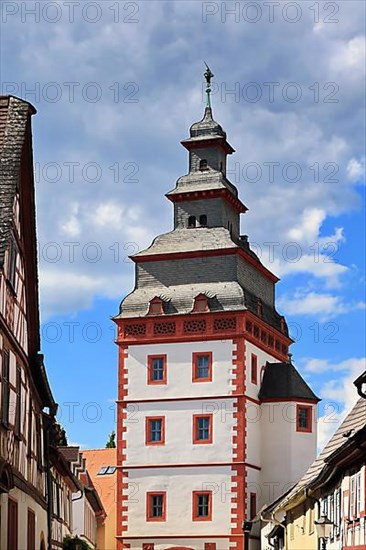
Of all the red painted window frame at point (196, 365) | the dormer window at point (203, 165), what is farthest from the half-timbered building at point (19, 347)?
the dormer window at point (203, 165)

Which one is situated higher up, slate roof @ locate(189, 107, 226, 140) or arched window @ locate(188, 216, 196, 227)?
slate roof @ locate(189, 107, 226, 140)

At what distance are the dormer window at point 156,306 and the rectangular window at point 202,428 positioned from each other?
633cm

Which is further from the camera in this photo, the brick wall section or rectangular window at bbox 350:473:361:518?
the brick wall section

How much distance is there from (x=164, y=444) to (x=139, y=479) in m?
2.32

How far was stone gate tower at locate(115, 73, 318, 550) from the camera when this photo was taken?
62188mm

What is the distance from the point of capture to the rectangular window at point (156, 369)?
64.8 metres

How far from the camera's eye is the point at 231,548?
60719 mm

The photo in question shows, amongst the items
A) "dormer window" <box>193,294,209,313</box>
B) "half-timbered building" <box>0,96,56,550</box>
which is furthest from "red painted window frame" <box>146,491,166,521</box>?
"half-timbered building" <box>0,96,56,550</box>

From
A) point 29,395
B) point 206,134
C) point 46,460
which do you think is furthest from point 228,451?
point 29,395

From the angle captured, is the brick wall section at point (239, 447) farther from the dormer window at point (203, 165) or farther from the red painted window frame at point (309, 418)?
the dormer window at point (203, 165)

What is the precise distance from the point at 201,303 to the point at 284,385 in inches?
264

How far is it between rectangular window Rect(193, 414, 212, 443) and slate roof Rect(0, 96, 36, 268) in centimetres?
4233

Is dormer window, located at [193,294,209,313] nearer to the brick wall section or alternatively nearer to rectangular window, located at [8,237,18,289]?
the brick wall section

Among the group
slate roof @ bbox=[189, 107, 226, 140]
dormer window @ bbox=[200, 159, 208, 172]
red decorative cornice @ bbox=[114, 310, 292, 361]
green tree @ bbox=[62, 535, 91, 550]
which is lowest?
green tree @ bbox=[62, 535, 91, 550]
